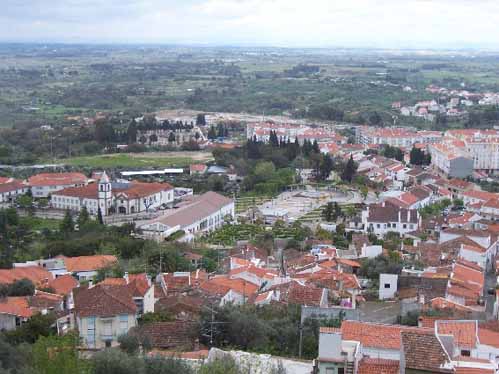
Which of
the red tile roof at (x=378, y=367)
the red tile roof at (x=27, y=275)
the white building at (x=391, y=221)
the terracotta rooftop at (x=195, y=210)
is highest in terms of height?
the red tile roof at (x=378, y=367)

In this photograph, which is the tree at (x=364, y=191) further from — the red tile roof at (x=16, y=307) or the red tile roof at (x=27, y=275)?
the red tile roof at (x=16, y=307)

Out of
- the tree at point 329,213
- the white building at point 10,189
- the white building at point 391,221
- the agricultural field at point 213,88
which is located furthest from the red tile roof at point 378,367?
the agricultural field at point 213,88

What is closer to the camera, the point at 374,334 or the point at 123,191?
the point at 374,334

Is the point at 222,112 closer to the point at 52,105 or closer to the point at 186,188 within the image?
the point at 52,105

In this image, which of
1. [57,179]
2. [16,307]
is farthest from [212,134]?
[16,307]

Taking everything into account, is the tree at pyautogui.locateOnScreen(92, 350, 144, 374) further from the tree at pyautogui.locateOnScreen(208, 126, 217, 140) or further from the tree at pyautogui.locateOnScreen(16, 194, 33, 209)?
the tree at pyautogui.locateOnScreen(208, 126, 217, 140)

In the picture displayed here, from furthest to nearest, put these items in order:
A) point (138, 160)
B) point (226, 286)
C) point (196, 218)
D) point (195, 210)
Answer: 1. point (138, 160)
2. point (195, 210)
3. point (196, 218)
4. point (226, 286)

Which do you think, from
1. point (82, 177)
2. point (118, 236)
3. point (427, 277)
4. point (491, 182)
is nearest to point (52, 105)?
point (82, 177)

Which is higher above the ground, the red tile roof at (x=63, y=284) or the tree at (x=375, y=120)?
the red tile roof at (x=63, y=284)

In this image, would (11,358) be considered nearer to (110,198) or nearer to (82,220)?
(82,220)
